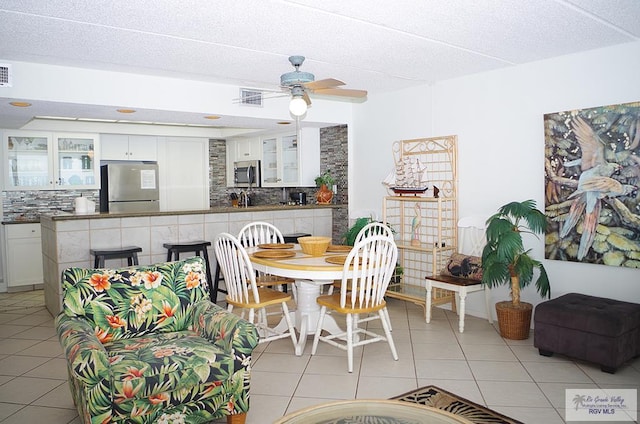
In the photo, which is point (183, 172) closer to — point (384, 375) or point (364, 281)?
point (364, 281)

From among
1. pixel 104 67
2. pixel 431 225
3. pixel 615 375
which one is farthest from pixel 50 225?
pixel 615 375

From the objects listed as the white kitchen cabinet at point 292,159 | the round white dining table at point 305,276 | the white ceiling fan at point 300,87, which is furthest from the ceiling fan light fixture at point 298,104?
the white kitchen cabinet at point 292,159

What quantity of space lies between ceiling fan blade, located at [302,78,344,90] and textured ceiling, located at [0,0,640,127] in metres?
0.26

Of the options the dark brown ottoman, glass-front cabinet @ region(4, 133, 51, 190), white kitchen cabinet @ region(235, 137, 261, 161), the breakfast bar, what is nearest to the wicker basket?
the dark brown ottoman

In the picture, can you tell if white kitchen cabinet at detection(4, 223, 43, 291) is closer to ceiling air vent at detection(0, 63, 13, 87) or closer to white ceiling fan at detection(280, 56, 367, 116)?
ceiling air vent at detection(0, 63, 13, 87)

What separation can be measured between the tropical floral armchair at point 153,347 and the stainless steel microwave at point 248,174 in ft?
14.9

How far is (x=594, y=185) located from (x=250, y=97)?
3304 millimetres

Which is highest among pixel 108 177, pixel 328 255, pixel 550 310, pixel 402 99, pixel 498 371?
pixel 402 99

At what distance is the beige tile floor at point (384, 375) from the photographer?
304cm

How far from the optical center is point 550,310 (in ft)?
12.1

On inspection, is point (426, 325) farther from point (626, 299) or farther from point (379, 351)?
point (626, 299)

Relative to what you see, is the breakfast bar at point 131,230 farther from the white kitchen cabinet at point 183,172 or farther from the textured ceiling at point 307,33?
the white kitchen cabinet at point 183,172

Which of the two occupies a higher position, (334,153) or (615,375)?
(334,153)

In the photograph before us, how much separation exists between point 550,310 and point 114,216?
4008mm
